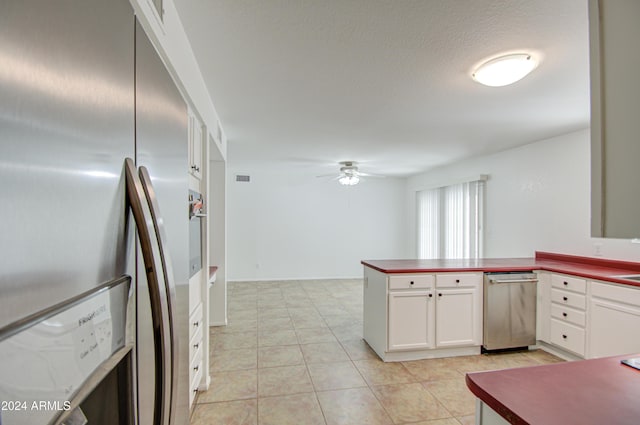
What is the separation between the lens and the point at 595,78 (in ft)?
2.03

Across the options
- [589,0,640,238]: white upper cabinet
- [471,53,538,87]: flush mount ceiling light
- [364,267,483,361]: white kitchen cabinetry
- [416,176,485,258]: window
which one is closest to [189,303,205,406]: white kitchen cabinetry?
[364,267,483,361]: white kitchen cabinetry

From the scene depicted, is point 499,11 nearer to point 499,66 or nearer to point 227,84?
point 499,66

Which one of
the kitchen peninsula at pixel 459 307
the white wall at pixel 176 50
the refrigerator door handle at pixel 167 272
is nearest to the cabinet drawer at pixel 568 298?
the kitchen peninsula at pixel 459 307

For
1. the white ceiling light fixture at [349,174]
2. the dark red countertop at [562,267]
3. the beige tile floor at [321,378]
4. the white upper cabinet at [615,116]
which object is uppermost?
the white ceiling light fixture at [349,174]

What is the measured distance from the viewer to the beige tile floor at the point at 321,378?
2.20m

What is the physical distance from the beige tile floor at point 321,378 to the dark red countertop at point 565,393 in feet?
4.81

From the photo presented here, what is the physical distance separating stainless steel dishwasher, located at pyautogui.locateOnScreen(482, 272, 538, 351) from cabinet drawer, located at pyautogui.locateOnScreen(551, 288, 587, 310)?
0.57 feet

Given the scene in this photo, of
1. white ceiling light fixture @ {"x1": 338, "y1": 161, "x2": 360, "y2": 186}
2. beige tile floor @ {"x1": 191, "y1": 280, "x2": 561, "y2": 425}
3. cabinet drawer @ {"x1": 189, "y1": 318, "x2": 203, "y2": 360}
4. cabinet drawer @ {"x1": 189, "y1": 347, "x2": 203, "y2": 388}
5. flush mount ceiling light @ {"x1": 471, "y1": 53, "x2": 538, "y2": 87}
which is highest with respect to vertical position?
flush mount ceiling light @ {"x1": 471, "y1": 53, "x2": 538, "y2": 87}

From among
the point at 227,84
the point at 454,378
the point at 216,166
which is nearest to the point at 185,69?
the point at 227,84

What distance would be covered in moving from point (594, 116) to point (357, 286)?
602 cm

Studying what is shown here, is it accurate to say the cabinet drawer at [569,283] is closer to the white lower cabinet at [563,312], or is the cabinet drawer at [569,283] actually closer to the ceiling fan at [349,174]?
the white lower cabinet at [563,312]

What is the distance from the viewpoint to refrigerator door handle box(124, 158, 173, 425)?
0.56 meters

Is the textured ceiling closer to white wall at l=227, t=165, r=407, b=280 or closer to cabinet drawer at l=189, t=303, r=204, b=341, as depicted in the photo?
cabinet drawer at l=189, t=303, r=204, b=341

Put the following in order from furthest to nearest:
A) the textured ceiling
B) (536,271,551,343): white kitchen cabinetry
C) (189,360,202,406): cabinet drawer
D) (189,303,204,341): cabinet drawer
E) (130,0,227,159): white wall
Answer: (536,271,551,343): white kitchen cabinetry → (189,360,202,406): cabinet drawer → (189,303,204,341): cabinet drawer → the textured ceiling → (130,0,227,159): white wall
